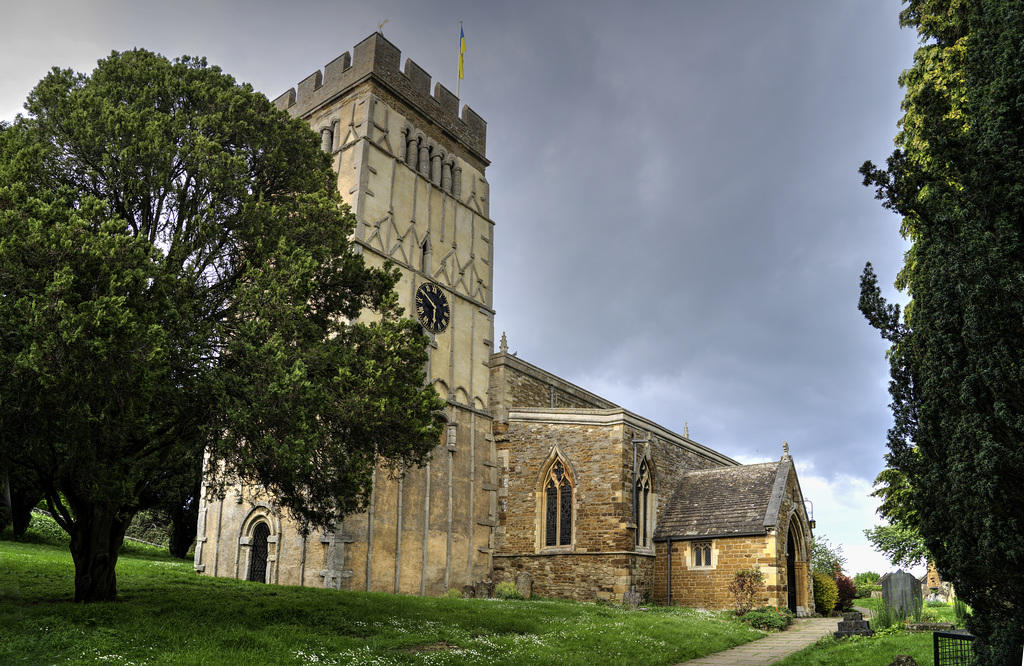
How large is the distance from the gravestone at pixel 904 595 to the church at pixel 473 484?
479 centimetres

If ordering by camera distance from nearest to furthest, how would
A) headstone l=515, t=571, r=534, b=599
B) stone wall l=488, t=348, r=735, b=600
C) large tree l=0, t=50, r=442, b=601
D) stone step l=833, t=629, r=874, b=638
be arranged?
large tree l=0, t=50, r=442, b=601
stone step l=833, t=629, r=874, b=638
stone wall l=488, t=348, r=735, b=600
headstone l=515, t=571, r=534, b=599

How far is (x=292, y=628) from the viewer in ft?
39.0

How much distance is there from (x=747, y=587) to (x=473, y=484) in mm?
9267

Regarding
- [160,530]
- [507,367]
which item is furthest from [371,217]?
[160,530]

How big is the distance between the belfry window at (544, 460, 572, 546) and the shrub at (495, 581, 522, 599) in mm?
2000

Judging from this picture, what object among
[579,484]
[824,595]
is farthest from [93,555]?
[824,595]

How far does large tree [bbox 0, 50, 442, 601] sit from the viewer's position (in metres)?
9.91

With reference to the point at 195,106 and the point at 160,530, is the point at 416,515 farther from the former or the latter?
the point at 160,530

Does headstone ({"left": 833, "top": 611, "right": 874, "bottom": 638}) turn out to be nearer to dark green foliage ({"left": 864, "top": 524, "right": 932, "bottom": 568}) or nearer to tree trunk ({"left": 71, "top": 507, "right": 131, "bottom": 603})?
tree trunk ({"left": 71, "top": 507, "right": 131, "bottom": 603})

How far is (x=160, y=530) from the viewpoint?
137 ft

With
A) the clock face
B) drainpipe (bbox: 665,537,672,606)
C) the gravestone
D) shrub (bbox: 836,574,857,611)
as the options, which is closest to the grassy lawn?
the gravestone

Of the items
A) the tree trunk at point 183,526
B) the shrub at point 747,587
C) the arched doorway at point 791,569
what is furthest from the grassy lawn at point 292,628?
the tree trunk at point 183,526

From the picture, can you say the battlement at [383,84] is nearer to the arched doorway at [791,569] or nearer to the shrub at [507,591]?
the shrub at [507,591]

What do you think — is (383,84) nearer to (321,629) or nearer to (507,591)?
(507,591)
